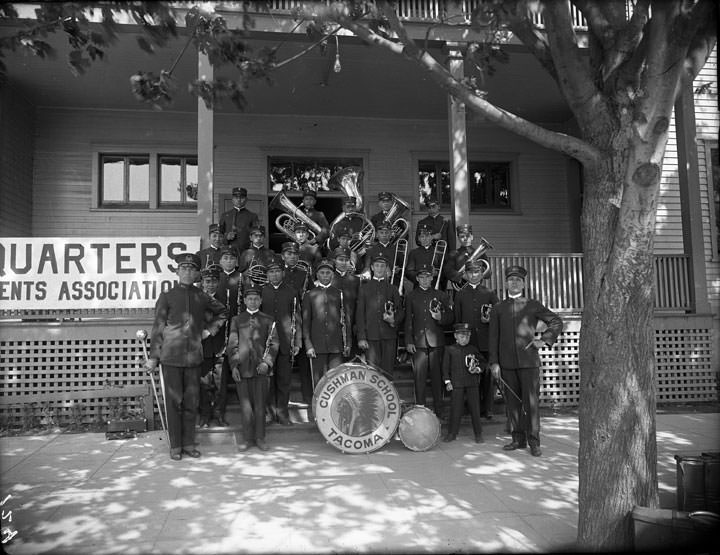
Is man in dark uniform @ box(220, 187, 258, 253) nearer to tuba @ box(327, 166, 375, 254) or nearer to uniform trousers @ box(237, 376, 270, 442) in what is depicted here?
tuba @ box(327, 166, 375, 254)

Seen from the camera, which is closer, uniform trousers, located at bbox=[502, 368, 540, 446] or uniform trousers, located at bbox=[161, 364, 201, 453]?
uniform trousers, located at bbox=[161, 364, 201, 453]

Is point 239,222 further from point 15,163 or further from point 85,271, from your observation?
point 15,163

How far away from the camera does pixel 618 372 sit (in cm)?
373

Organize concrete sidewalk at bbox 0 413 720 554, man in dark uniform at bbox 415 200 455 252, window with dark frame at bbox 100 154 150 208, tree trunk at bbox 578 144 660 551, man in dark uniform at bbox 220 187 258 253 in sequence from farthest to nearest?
window with dark frame at bbox 100 154 150 208
man in dark uniform at bbox 415 200 455 252
man in dark uniform at bbox 220 187 258 253
concrete sidewalk at bbox 0 413 720 554
tree trunk at bbox 578 144 660 551

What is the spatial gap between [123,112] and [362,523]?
1049 cm

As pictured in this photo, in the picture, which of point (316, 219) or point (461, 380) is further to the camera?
point (316, 219)

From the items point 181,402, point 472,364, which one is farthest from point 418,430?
point 181,402

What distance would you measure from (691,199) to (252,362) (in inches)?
330

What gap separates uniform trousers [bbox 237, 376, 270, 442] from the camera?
21.6ft

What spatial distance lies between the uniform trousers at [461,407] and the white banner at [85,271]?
4275 mm

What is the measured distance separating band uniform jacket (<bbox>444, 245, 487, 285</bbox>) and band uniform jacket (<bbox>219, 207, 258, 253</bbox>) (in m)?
3.19

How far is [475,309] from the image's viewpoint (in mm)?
7531

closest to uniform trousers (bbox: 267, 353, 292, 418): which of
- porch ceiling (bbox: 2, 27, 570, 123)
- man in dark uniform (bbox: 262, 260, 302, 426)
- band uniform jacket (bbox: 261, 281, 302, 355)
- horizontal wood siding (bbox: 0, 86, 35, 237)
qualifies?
man in dark uniform (bbox: 262, 260, 302, 426)

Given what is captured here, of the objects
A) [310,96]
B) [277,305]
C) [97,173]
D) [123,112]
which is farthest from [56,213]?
[277,305]
